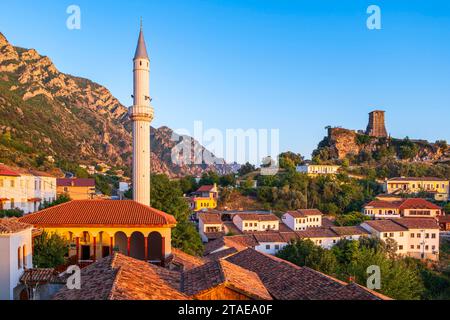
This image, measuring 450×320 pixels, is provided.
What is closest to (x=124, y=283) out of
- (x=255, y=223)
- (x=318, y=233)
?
(x=318, y=233)

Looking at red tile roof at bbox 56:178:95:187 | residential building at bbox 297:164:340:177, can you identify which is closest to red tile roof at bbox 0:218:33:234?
red tile roof at bbox 56:178:95:187

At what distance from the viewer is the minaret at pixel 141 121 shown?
76.7 feet

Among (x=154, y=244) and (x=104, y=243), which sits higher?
(x=104, y=243)

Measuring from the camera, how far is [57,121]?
9519cm

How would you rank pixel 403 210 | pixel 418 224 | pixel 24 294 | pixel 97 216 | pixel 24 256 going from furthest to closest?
pixel 403 210 < pixel 418 224 < pixel 97 216 < pixel 24 256 < pixel 24 294

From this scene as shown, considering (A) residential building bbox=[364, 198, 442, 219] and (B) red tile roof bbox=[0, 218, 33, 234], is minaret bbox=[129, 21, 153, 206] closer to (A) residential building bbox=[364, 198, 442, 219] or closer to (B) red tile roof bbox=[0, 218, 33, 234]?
(B) red tile roof bbox=[0, 218, 33, 234]

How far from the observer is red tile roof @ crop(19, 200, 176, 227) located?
16875 mm

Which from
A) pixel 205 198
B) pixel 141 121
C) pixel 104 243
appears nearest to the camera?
pixel 104 243

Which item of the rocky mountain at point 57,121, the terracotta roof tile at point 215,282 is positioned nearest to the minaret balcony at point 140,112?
the terracotta roof tile at point 215,282

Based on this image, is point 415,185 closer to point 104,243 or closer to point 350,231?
point 350,231

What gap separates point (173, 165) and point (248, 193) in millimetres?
78274

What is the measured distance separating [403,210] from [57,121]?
266ft

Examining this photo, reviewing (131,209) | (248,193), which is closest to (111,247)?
(131,209)
